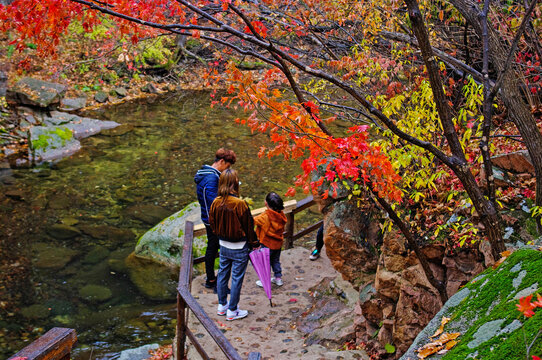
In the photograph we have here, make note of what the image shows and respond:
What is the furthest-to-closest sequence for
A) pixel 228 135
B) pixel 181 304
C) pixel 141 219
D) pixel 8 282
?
1. pixel 228 135
2. pixel 141 219
3. pixel 8 282
4. pixel 181 304

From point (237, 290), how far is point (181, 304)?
1207 mm

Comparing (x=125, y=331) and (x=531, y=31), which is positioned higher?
(x=531, y=31)

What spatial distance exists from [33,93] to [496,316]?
1750 centimetres

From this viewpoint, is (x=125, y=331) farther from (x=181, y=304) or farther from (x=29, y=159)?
(x=29, y=159)

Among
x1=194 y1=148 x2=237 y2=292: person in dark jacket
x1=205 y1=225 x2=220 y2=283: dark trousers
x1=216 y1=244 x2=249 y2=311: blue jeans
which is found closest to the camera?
x1=216 y1=244 x2=249 y2=311: blue jeans

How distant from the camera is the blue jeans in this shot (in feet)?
19.2

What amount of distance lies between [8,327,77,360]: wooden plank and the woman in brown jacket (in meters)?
2.57

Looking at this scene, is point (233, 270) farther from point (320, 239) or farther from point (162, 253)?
point (162, 253)

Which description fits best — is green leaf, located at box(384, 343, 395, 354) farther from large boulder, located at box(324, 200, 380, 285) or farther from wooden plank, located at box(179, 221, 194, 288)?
wooden plank, located at box(179, 221, 194, 288)

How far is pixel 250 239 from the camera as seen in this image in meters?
5.78

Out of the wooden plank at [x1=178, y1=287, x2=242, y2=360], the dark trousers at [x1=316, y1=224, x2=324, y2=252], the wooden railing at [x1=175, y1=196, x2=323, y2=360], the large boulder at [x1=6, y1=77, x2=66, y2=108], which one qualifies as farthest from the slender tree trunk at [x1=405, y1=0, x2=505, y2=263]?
the large boulder at [x1=6, y1=77, x2=66, y2=108]

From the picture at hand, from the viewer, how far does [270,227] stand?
688 cm

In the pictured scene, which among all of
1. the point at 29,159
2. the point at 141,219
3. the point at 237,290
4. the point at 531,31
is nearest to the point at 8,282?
the point at 141,219

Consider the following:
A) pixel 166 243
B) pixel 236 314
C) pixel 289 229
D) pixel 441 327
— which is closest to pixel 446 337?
pixel 441 327
